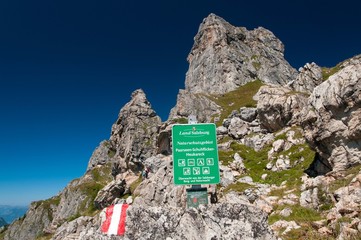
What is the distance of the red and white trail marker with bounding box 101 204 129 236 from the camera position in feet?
25.8

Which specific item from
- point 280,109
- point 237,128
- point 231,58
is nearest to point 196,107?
point 237,128

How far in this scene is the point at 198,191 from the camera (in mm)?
9742

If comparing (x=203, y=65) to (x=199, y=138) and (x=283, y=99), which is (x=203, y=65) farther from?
(x=199, y=138)

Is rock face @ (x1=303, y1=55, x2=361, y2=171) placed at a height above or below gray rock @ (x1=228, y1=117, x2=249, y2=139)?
below

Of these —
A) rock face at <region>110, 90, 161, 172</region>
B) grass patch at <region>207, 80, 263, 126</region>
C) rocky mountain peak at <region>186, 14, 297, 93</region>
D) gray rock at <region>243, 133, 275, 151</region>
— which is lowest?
gray rock at <region>243, 133, 275, 151</region>

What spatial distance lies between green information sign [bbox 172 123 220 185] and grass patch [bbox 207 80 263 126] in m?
52.0

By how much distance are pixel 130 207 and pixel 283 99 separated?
35.8 m

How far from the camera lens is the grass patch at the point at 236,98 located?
70.7m

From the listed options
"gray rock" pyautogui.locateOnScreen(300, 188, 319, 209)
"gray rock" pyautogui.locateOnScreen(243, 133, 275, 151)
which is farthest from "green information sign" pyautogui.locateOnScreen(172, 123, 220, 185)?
"gray rock" pyautogui.locateOnScreen(243, 133, 275, 151)

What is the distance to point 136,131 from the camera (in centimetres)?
7069

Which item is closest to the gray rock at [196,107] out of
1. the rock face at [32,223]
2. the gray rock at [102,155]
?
the gray rock at [102,155]

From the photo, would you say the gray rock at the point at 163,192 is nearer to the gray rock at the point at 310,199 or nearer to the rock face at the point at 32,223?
the gray rock at the point at 310,199

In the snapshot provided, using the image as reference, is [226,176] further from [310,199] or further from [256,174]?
[310,199]

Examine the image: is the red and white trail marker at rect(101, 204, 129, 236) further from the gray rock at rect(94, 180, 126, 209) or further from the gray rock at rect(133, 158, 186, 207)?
the gray rock at rect(94, 180, 126, 209)
